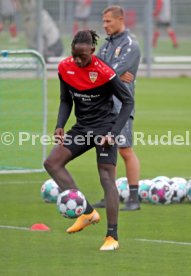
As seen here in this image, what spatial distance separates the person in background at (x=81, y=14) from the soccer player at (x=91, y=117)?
2326 cm

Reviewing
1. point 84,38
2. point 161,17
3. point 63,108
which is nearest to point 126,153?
point 63,108

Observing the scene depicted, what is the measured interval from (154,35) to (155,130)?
14543 millimetres

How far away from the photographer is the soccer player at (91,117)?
10648mm

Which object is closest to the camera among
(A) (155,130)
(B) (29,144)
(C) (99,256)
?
(C) (99,256)

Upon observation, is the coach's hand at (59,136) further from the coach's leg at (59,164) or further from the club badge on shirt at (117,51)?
the club badge on shirt at (117,51)

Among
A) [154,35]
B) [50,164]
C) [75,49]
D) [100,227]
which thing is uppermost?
[75,49]

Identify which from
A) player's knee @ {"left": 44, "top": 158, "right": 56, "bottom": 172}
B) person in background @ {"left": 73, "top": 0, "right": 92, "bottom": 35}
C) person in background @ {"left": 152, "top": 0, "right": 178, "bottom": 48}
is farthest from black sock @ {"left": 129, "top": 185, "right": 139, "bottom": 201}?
person in background @ {"left": 152, "top": 0, "right": 178, "bottom": 48}

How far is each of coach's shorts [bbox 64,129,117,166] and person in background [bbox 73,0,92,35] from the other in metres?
23.3

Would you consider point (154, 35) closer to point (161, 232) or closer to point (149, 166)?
point (149, 166)

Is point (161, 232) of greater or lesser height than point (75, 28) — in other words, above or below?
above

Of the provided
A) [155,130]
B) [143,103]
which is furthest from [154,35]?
[155,130]

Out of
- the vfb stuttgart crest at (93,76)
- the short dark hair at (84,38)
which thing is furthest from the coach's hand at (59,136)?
the short dark hair at (84,38)

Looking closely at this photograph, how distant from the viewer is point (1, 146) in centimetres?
1666

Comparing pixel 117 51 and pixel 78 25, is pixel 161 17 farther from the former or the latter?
pixel 117 51
